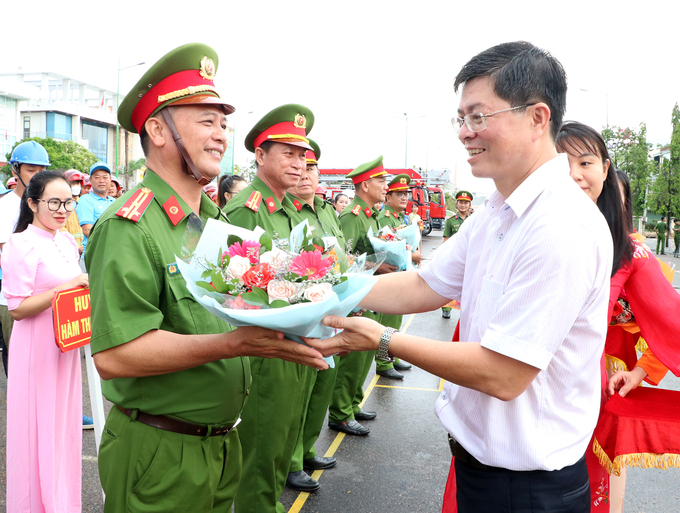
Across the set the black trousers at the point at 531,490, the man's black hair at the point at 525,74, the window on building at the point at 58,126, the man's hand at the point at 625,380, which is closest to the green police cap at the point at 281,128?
the man's black hair at the point at 525,74

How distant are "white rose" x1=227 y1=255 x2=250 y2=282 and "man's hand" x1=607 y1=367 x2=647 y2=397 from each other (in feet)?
6.20

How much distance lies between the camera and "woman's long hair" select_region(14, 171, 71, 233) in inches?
128

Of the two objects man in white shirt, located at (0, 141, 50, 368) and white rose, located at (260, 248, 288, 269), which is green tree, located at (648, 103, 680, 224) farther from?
white rose, located at (260, 248, 288, 269)

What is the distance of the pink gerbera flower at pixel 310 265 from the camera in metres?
1.59

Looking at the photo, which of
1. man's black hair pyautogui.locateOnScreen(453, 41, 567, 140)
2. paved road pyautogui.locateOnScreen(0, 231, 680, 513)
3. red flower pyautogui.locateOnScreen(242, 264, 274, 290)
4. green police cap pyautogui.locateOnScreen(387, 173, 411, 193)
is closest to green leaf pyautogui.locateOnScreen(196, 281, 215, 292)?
red flower pyautogui.locateOnScreen(242, 264, 274, 290)

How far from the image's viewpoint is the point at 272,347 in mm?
1707

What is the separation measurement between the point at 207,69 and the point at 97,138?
8630cm

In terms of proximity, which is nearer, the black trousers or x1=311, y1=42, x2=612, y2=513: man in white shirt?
x1=311, y1=42, x2=612, y2=513: man in white shirt

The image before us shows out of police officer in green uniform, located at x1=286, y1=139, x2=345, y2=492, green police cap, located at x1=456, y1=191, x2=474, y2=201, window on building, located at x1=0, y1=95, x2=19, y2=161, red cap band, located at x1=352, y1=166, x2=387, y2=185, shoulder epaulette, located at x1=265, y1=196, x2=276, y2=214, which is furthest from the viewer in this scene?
window on building, located at x1=0, y1=95, x2=19, y2=161

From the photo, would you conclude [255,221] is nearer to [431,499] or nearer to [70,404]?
[70,404]

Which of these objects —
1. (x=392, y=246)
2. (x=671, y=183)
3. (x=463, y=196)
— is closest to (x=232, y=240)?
(x=392, y=246)

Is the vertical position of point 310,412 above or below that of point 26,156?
below

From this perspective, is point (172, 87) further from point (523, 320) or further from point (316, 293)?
point (523, 320)

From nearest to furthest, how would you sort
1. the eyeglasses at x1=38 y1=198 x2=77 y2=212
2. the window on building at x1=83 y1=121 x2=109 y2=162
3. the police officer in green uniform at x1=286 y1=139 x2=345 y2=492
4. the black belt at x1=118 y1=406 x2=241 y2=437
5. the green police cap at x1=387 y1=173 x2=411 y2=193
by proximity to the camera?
the black belt at x1=118 y1=406 x2=241 y2=437 → the eyeglasses at x1=38 y1=198 x2=77 y2=212 → the police officer in green uniform at x1=286 y1=139 x2=345 y2=492 → the green police cap at x1=387 y1=173 x2=411 y2=193 → the window on building at x1=83 y1=121 x2=109 y2=162
